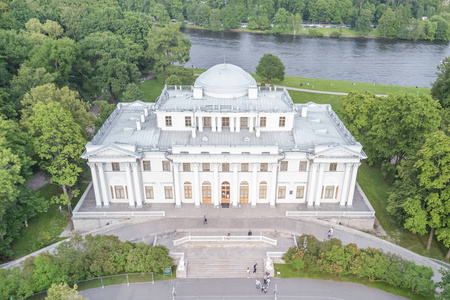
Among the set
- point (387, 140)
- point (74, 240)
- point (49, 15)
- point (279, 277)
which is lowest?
point (279, 277)

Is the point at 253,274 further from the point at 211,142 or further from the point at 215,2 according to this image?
the point at 215,2

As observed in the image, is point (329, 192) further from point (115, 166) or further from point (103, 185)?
point (103, 185)

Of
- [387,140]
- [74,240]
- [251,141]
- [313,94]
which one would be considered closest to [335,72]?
[313,94]

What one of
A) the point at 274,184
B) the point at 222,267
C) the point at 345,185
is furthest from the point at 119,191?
the point at 345,185

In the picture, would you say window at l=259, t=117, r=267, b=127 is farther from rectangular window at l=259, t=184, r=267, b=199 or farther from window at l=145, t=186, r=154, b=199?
window at l=145, t=186, r=154, b=199

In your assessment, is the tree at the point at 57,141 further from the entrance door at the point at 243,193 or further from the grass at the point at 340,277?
the grass at the point at 340,277

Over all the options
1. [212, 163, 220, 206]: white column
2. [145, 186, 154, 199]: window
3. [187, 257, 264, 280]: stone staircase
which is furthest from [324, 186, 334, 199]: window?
[145, 186, 154, 199]: window
